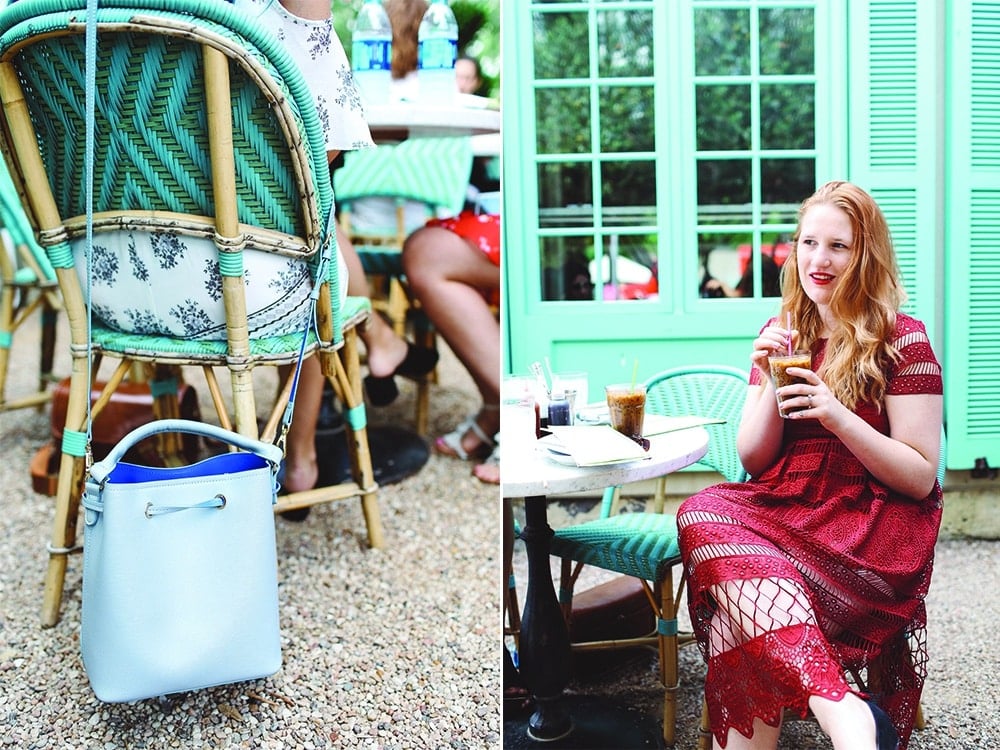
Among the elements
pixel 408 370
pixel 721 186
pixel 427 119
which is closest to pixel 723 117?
pixel 721 186

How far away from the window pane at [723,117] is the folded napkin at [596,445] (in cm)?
184

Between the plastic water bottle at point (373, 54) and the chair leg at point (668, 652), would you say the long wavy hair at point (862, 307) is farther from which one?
the plastic water bottle at point (373, 54)

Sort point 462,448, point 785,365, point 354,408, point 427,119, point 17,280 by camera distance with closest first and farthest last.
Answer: point 785,365 → point 354,408 → point 427,119 → point 462,448 → point 17,280

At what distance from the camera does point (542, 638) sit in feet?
6.59

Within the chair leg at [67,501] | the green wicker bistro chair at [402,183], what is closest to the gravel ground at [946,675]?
the chair leg at [67,501]

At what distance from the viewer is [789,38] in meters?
2.91

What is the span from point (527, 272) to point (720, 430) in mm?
856

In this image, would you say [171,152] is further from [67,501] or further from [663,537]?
[663,537]

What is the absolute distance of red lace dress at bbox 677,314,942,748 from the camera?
1544 mm

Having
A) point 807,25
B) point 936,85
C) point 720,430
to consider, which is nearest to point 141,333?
point 720,430

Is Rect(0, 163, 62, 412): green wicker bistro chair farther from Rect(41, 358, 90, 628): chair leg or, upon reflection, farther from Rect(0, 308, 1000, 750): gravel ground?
Rect(41, 358, 90, 628): chair leg

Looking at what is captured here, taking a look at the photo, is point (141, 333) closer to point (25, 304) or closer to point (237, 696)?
point (237, 696)

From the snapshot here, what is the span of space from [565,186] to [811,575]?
6.08ft

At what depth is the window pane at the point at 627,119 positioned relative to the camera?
3.08 metres
